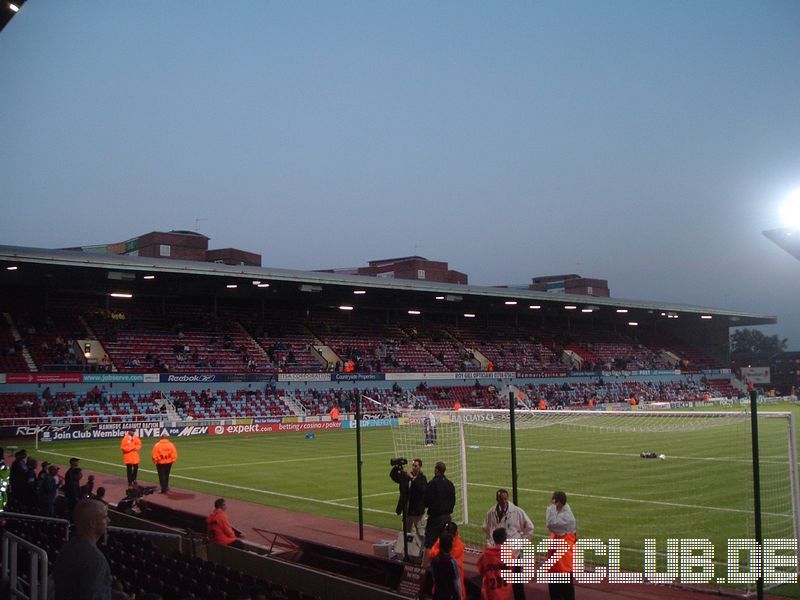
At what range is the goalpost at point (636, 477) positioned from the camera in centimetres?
1481

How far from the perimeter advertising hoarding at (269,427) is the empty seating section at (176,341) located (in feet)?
17.4

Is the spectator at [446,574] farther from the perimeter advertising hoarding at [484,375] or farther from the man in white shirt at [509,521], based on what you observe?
the perimeter advertising hoarding at [484,375]

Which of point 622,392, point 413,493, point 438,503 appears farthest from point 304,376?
point 438,503

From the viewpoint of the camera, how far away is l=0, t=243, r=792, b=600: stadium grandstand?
38.3ft

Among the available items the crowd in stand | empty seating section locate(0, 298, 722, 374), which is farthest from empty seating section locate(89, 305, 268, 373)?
the crowd in stand

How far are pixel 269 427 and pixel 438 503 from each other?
110ft

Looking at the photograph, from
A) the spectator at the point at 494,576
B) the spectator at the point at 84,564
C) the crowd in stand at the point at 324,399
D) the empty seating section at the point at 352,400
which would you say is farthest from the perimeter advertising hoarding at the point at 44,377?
the spectator at the point at 84,564

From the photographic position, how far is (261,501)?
63.7 feet

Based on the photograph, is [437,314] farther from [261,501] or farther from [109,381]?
[261,501]

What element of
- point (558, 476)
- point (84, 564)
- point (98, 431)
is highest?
point (84, 564)

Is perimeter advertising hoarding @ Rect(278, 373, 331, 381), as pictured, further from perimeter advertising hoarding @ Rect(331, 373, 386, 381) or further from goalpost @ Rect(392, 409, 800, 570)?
goalpost @ Rect(392, 409, 800, 570)

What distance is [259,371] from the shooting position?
47.8 metres

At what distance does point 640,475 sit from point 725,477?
8.00 feet

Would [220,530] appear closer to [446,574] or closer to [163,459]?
[446,574]
